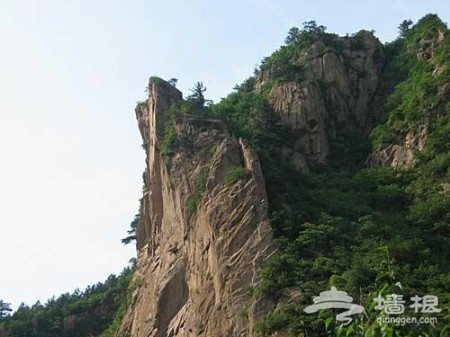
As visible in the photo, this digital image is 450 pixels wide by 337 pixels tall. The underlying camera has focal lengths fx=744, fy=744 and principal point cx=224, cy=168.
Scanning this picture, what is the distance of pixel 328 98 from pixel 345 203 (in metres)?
12.9

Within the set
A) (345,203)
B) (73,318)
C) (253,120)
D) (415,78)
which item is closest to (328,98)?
(415,78)

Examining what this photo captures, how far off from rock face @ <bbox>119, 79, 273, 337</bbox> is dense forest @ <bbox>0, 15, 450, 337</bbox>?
3.07 ft

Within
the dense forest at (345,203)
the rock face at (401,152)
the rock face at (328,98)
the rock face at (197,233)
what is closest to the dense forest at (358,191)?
the dense forest at (345,203)

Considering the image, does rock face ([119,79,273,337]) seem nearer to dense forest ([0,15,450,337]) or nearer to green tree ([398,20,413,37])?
dense forest ([0,15,450,337])

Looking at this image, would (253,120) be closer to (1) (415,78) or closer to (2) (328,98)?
(2) (328,98)

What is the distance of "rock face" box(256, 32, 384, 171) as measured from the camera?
42.1 metres

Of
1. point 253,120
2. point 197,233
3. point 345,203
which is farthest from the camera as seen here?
point 253,120

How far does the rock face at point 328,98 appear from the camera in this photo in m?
42.1

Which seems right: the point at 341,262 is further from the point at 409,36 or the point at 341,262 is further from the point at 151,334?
the point at 409,36

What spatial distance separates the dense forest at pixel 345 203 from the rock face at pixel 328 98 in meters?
0.60

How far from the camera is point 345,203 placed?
1330 inches

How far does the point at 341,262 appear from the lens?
27.1m

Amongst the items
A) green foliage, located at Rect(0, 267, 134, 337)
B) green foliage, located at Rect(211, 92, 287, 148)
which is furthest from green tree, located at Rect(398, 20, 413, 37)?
green foliage, located at Rect(0, 267, 134, 337)

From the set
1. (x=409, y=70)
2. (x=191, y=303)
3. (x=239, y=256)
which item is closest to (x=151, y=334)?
(x=191, y=303)
